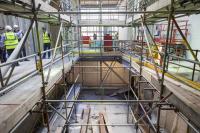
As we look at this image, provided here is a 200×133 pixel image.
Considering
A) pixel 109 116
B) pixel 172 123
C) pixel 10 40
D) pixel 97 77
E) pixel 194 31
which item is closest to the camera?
pixel 172 123

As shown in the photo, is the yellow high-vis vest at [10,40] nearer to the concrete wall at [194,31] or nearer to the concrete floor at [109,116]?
the concrete floor at [109,116]

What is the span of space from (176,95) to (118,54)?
20.9ft

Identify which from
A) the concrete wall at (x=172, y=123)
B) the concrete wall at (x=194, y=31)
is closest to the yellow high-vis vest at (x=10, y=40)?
the concrete wall at (x=172, y=123)

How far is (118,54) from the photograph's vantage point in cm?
871

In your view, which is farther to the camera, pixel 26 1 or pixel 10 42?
pixel 10 42

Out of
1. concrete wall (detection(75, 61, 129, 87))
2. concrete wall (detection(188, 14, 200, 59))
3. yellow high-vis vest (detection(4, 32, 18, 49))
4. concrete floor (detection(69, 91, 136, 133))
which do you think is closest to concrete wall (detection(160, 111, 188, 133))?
concrete floor (detection(69, 91, 136, 133))

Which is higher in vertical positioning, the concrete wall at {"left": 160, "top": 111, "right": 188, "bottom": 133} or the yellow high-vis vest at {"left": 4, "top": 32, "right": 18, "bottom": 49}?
the yellow high-vis vest at {"left": 4, "top": 32, "right": 18, "bottom": 49}

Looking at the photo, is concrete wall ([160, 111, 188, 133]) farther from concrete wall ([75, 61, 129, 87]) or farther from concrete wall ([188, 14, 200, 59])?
concrete wall ([188, 14, 200, 59])

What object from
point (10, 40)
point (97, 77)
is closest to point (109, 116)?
point (97, 77)

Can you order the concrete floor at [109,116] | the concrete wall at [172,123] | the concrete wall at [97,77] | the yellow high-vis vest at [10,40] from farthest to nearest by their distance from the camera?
the concrete wall at [97,77] < the concrete floor at [109,116] < the yellow high-vis vest at [10,40] < the concrete wall at [172,123]

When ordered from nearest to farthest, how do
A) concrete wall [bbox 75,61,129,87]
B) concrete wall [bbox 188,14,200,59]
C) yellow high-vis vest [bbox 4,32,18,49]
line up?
yellow high-vis vest [bbox 4,32,18,49], concrete wall [bbox 188,14,200,59], concrete wall [bbox 75,61,129,87]

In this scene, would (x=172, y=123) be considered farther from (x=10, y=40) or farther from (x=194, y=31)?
(x=194, y=31)

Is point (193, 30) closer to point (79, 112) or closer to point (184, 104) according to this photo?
point (79, 112)

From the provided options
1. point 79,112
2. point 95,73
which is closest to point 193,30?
point 95,73
